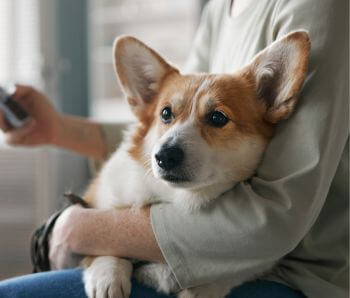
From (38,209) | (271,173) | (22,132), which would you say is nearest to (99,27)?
(38,209)

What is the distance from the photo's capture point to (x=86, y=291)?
998mm

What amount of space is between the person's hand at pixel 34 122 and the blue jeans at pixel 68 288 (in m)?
0.65

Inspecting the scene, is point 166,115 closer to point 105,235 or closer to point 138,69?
point 138,69

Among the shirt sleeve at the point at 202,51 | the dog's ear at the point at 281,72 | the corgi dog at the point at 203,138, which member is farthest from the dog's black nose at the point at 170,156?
the shirt sleeve at the point at 202,51

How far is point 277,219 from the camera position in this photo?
3.05 feet

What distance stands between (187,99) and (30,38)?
1715 millimetres

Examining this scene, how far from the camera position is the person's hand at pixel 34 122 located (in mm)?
1573

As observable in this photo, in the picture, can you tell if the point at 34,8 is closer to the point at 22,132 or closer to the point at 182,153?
the point at 22,132

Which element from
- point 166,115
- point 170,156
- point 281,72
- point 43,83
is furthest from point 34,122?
point 43,83

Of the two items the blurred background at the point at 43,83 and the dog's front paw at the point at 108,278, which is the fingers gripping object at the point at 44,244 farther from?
the blurred background at the point at 43,83

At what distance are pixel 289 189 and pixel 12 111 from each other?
3.16 feet

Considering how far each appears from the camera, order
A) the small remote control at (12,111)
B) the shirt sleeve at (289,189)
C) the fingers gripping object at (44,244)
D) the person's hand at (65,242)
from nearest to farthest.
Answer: the shirt sleeve at (289,189) < the person's hand at (65,242) < the fingers gripping object at (44,244) < the small remote control at (12,111)

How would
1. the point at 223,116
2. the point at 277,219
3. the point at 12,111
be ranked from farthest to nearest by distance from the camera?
the point at 12,111
the point at 223,116
the point at 277,219

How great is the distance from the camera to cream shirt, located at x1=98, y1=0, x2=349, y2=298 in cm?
93
